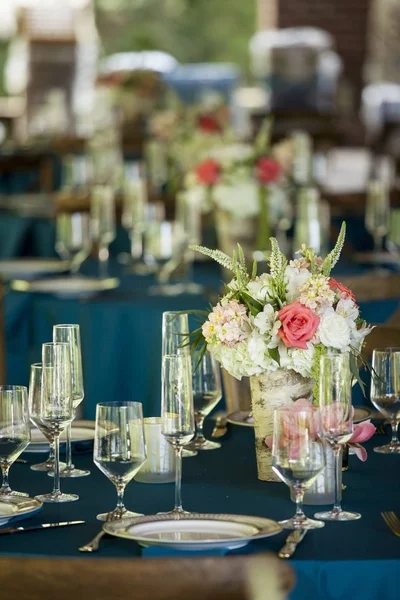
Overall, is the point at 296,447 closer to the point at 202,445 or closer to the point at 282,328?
the point at 282,328

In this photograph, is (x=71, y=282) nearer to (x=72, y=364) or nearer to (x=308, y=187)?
(x=308, y=187)

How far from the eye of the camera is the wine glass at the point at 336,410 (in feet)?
6.57

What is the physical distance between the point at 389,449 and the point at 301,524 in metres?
0.63

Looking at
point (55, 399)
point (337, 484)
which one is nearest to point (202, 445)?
point (55, 399)

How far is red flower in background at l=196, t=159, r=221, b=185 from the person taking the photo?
16.6 ft

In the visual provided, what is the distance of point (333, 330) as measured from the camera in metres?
2.16

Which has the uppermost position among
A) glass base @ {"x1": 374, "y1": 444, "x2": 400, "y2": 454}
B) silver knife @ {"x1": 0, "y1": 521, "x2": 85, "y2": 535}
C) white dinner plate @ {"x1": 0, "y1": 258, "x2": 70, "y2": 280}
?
white dinner plate @ {"x1": 0, "y1": 258, "x2": 70, "y2": 280}

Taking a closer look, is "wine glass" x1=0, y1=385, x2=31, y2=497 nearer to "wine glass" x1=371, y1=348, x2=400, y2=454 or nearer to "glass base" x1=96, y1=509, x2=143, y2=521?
"glass base" x1=96, y1=509, x2=143, y2=521

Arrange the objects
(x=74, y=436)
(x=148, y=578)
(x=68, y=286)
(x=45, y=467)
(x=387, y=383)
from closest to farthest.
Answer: (x=148, y=578), (x=45, y=467), (x=387, y=383), (x=74, y=436), (x=68, y=286)

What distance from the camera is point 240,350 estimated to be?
7.22ft

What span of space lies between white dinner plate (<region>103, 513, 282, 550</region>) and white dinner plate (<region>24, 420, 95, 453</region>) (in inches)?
24.4

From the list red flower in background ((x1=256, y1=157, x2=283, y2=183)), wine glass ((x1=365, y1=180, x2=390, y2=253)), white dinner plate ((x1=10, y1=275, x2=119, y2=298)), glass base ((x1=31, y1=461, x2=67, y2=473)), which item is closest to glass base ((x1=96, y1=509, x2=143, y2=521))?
glass base ((x1=31, y1=461, x2=67, y2=473))

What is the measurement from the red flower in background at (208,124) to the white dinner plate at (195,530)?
4834 millimetres

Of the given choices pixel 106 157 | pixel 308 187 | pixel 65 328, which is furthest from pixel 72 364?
pixel 106 157
